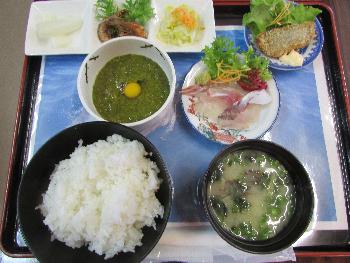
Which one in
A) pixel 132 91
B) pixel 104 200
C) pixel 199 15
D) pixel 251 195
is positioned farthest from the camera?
pixel 199 15

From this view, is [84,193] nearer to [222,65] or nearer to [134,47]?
[134,47]

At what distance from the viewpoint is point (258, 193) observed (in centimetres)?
182

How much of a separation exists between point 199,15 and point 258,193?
1346 mm

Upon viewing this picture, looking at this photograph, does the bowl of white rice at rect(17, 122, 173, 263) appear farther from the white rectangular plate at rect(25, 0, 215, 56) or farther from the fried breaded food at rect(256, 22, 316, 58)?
the fried breaded food at rect(256, 22, 316, 58)

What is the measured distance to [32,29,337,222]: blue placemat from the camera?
2.04 metres

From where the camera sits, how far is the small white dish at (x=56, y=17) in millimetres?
2223

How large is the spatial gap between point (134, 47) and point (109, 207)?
1.07 metres

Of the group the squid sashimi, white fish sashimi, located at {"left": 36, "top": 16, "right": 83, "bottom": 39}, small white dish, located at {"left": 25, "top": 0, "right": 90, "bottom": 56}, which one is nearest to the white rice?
the squid sashimi

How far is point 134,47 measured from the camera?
2084 mm

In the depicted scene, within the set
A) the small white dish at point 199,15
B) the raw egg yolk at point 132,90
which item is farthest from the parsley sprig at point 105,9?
the raw egg yolk at point 132,90

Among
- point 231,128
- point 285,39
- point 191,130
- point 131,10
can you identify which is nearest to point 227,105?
point 231,128

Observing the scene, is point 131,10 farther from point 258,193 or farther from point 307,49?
point 258,193

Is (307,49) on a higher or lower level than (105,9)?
lower

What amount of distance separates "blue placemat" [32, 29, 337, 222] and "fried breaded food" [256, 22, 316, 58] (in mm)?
152
